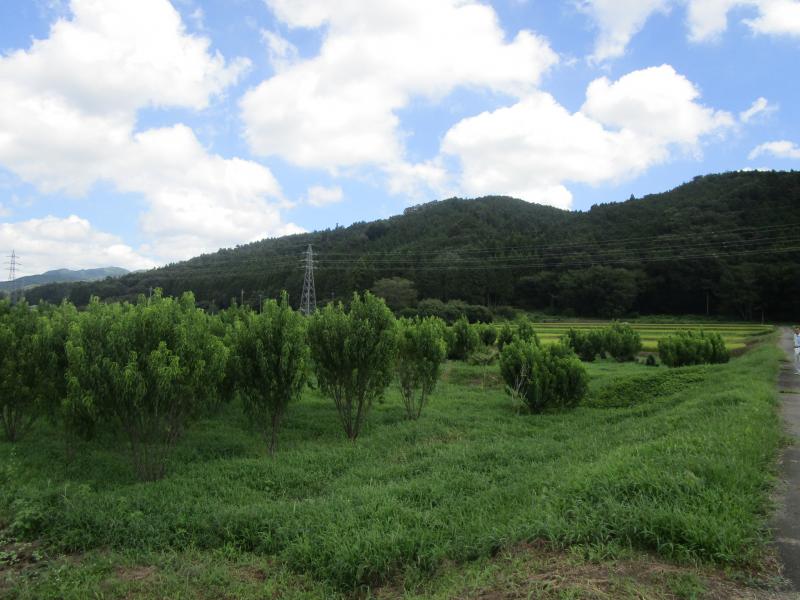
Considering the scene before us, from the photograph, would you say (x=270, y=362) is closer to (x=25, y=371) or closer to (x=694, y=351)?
(x=25, y=371)

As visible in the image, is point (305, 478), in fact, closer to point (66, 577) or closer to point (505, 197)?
point (66, 577)

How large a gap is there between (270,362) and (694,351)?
20.2 meters

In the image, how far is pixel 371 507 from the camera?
18.3 ft

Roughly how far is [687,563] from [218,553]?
4254 mm

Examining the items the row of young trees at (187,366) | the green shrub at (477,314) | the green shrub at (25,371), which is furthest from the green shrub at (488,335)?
the green shrub at (25,371)

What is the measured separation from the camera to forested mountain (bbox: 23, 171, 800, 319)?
49.5 m

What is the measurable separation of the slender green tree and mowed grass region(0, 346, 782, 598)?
1.00 meters

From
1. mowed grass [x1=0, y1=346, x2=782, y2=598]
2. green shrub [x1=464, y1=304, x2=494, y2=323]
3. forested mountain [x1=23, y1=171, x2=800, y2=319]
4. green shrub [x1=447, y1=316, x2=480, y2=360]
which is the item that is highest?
forested mountain [x1=23, y1=171, x2=800, y2=319]

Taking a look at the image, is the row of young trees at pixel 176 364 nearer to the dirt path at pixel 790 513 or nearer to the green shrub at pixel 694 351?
the dirt path at pixel 790 513

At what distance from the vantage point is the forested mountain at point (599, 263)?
4950 cm

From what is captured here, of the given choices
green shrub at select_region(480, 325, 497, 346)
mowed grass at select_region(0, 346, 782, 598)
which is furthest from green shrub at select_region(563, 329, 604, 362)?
mowed grass at select_region(0, 346, 782, 598)

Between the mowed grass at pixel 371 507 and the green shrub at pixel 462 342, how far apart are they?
15629 mm

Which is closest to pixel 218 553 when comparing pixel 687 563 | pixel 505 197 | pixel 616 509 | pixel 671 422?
pixel 616 509

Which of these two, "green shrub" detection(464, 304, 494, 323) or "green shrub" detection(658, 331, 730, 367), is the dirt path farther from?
"green shrub" detection(464, 304, 494, 323)
